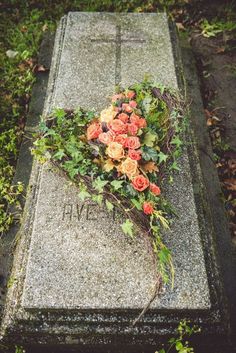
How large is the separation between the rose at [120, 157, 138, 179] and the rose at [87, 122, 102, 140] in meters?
0.31

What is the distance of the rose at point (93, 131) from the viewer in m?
2.48

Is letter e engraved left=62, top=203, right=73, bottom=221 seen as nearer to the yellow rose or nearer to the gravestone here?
the gravestone

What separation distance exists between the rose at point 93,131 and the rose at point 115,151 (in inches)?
7.3

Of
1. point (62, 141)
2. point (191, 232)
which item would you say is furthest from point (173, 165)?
point (62, 141)

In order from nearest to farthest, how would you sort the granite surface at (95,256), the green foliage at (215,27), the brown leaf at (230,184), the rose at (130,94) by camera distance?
the granite surface at (95,256) → the rose at (130,94) → the brown leaf at (230,184) → the green foliage at (215,27)

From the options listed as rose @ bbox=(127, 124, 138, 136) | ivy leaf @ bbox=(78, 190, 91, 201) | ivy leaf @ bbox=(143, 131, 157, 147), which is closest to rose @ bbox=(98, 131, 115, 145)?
rose @ bbox=(127, 124, 138, 136)

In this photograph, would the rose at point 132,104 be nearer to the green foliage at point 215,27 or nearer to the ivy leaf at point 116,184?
the ivy leaf at point 116,184

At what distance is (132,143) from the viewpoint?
7.74 feet

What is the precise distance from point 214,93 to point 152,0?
1.75 meters

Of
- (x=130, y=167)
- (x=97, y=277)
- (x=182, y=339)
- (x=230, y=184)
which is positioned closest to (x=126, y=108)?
(x=130, y=167)

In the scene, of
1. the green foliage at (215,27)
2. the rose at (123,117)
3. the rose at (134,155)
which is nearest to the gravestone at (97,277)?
the rose at (134,155)

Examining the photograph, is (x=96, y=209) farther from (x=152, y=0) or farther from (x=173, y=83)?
(x=152, y=0)

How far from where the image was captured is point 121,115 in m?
2.51

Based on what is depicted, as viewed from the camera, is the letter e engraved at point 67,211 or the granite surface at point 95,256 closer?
the granite surface at point 95,256
